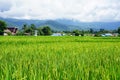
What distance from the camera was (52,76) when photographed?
11.0 feet

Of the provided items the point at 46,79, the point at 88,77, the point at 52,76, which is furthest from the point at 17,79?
the point at 88,77

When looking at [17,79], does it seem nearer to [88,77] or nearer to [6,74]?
[6,74]

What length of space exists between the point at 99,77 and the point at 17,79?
943 mm

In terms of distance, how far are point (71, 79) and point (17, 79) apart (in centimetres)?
63

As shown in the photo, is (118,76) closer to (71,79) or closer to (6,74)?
(71,79)

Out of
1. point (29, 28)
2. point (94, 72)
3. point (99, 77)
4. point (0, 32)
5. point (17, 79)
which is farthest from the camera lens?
point (29, 28)

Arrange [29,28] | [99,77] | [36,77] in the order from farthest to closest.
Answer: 1. [29,28]
2. [99,77]
3. [36,77]

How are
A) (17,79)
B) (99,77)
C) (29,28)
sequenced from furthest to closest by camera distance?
(29,28)
(99,77)
(17,79)

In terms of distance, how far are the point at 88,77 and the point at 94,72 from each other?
298 mm

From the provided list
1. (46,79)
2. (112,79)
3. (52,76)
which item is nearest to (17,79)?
(46,79)

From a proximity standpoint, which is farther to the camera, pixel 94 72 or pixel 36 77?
pixel 94 72

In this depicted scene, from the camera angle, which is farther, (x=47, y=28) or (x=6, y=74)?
(x=47, y=28)

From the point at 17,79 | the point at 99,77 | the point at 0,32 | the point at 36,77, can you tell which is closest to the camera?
the point at 17,79

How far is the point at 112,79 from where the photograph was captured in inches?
129
